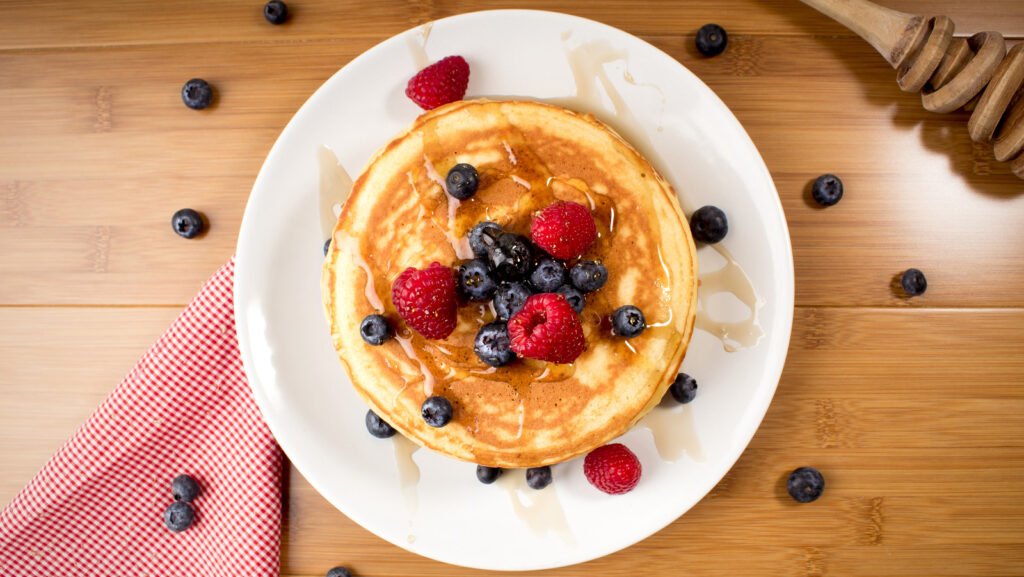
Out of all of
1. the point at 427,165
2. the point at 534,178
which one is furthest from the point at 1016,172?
the point at 427,165

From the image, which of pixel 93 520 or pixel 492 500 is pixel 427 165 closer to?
pixel 492 500

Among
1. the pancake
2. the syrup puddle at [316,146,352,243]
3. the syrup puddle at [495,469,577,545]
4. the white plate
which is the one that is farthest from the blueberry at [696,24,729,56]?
the syrup puddle at [495,469,577,545]

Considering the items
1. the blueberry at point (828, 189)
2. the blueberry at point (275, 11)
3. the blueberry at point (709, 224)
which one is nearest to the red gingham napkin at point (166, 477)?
the blueberry at point (275, 11)

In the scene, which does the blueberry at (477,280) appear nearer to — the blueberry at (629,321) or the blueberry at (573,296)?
the blueberry at (573,296)

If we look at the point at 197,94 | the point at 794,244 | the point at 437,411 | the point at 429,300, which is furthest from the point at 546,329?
the point at 197,94

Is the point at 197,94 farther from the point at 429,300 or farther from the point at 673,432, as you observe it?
the point at 673,432

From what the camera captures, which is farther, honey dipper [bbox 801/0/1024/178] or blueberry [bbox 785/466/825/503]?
blueberry [bbox 785/466/825/503]

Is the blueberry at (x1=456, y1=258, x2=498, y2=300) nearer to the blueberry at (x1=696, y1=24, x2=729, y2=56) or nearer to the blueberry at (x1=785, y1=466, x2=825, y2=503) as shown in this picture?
the blueberry at (x1=696, y1=24, x2=729, y2=56)
